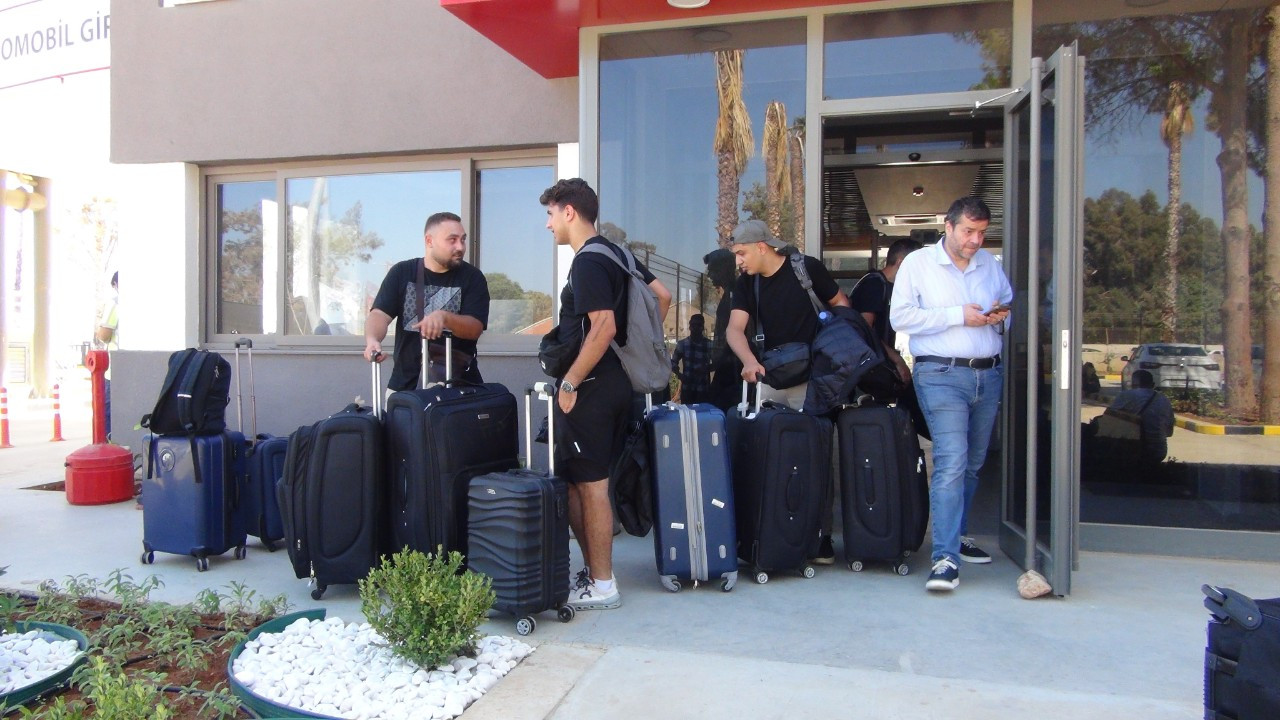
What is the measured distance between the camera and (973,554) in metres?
4.88

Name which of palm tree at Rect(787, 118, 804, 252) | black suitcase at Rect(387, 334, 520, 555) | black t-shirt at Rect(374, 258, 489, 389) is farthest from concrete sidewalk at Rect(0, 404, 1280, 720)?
palm tree at Rect(787, 118, 804, 252)

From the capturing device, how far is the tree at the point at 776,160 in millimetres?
5477

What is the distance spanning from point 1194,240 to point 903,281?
6.41ft

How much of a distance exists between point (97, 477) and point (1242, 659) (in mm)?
6917

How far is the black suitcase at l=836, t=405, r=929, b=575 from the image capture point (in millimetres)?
4508

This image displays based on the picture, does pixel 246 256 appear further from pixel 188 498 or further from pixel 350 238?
pixel 188 498

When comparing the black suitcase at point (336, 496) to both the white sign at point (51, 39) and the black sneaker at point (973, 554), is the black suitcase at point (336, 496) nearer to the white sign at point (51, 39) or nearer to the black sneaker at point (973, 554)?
the black sneaker at point (973, 554)

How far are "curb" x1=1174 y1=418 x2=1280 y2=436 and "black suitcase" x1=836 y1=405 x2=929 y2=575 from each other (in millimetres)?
1748

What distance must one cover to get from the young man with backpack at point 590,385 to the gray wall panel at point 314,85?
2.39 m

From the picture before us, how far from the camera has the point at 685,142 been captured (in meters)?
5.85

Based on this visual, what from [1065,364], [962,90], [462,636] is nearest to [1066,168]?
[1065,364]

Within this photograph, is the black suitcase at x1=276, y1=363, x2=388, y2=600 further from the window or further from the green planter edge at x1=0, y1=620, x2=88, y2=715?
the window

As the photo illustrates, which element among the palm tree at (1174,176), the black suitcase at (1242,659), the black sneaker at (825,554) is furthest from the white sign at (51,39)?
the black suitcase at (1242,659)

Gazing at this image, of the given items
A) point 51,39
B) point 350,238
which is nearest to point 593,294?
point 350,238
